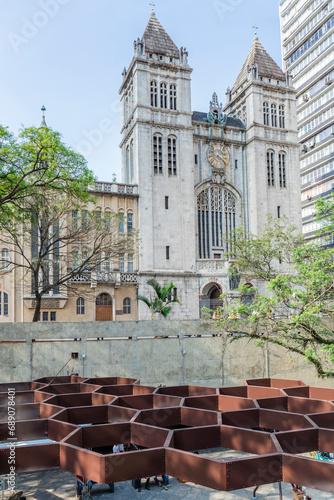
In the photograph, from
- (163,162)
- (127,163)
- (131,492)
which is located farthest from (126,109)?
(131,492)

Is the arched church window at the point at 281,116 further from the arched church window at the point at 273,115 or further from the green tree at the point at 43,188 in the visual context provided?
the green tree at the point at 43,188

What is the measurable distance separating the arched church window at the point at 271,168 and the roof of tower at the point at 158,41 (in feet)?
43.7

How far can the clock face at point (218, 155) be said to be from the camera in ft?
145

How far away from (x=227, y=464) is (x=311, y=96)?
2673 inches

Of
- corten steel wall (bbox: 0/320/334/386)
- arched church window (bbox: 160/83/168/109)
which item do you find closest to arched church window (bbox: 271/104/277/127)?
arched church window (bbox: 160/83/168/109)

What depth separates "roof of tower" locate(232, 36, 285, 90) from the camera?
46.9m

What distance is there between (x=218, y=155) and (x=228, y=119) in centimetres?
541

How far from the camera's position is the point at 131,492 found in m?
14.4

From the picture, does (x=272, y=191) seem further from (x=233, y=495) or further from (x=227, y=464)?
(x=227, y=464)

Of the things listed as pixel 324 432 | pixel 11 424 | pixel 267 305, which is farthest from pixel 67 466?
pixel 267 305

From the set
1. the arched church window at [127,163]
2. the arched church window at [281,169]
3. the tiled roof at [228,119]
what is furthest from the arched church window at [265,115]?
the arched church window at [127,163]

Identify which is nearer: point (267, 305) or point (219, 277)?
point (267, 305)

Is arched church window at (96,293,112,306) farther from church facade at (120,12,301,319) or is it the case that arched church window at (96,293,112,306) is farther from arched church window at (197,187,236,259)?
arched church window at (197,187,236,259)

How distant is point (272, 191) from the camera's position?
148 ft
